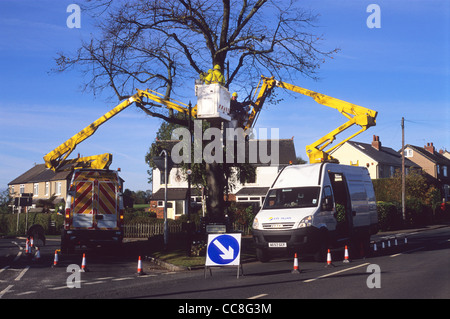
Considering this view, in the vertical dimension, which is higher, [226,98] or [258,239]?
[226,98]

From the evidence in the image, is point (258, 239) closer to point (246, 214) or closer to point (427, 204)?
point (246, 214)

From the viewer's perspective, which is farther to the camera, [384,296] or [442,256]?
[442,256]

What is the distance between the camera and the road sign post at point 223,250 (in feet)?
41.2

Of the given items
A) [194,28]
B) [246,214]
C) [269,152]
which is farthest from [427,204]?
[194,28]

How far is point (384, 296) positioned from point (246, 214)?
89.7 feet

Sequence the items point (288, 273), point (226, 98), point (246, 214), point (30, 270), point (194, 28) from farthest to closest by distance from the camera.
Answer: point (246, 214) < point (194, 28) < point (226, 98) < point (30, 270) < point (288, 273)

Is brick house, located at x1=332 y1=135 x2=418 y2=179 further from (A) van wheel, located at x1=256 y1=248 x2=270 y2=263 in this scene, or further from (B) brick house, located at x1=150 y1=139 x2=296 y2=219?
(A) van wheel, located at x1=256 y1=248 x2=270 y2=263

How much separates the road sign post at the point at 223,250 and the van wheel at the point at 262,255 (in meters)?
3.21

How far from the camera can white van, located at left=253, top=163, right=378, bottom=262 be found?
14789mm

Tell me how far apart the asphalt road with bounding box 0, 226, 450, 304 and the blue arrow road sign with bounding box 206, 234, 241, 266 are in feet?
1.44

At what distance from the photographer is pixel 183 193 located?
2061 inches

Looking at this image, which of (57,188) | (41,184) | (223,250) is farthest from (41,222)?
(223,250)

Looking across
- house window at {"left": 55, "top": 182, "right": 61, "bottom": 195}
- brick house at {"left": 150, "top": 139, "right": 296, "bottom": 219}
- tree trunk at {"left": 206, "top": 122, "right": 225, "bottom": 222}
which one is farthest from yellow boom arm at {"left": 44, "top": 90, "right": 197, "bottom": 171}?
house window at {"left": 55, "top": 182, "right": 61, "bottom": 195}

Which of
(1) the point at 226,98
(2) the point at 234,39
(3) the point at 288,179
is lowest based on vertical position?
(3) the point at 288,179
